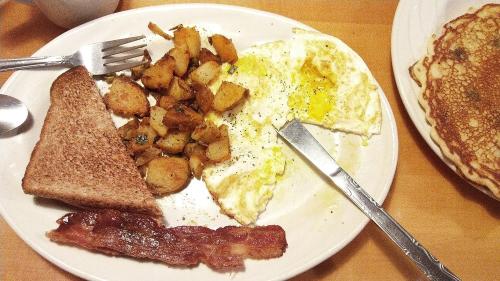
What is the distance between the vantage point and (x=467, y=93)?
2297 mm

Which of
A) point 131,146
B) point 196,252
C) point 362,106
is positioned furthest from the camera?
point 362,106

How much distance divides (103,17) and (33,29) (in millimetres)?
447

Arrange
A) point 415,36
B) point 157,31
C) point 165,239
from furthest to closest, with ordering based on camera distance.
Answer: point 415,36
point 157,31
point 165,239

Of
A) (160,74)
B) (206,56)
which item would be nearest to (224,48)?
(206,56)

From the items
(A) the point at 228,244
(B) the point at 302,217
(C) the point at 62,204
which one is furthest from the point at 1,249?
(B) the point at 302,217

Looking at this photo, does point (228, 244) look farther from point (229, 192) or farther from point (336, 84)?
point (336, 84)

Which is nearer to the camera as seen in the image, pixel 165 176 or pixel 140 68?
pixel 165 176

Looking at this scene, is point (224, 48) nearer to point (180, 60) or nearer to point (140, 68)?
point (180, 60)

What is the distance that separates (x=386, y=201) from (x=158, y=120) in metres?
1.13

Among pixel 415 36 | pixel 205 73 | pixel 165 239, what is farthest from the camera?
pixel 415 36

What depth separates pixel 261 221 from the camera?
196 centimetres

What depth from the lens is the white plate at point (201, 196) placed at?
1733mm

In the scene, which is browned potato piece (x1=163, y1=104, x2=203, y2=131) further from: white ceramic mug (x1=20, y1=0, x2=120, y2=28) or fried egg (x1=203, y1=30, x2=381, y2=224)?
white ceramic mug (x1=20, y1=0, x2=120, y2=28)

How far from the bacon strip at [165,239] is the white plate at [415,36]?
91 centimetres
